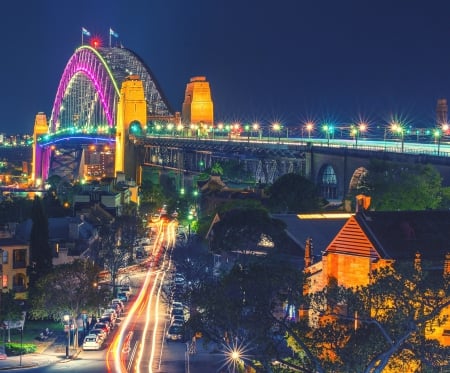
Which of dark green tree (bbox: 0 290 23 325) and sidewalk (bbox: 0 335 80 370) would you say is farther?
dark green tree (bbox: 0 290 23 325)

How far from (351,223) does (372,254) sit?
1491 mm

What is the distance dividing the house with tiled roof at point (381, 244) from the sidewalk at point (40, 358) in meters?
12.1

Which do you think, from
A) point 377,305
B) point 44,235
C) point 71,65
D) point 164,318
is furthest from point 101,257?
point 71,65

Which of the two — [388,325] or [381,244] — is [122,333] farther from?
[388,325]

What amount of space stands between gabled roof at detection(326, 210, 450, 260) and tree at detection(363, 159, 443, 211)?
62.1 ft

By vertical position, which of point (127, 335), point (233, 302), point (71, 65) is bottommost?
point (127, 335)

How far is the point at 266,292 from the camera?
32656mm

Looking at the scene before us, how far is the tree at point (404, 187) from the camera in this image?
58.2 meters

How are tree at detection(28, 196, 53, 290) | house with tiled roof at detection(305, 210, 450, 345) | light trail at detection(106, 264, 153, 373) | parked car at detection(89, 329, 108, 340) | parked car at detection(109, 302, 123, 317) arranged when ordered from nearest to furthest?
house with tiled roof at detection(305, 210, 450, 345), light trail at detection(106, 264, 153, 373), parked car at detection(89, 329, 108, 340), parked car at detection(109, 302, 123, 317), tree at detection(28, 196, 53, 290)

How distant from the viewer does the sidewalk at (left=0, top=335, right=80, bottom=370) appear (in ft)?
143

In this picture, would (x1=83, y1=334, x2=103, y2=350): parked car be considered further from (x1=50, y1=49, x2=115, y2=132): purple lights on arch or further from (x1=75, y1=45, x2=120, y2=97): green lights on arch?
(x1=50, y1=49, x2=115, y2=132): purple lights on arch

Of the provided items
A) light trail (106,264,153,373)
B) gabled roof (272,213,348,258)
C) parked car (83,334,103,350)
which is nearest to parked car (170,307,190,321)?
light trail (106,264,153,373)

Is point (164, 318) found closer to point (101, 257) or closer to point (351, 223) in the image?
point (101, 257)

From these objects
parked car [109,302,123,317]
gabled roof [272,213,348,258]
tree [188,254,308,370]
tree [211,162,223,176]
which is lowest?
parked car [109,302,123,317]
